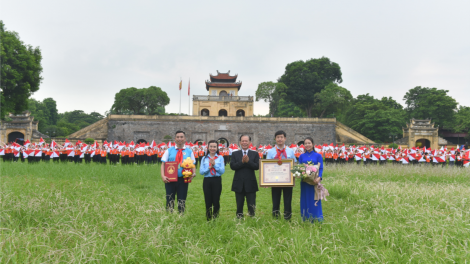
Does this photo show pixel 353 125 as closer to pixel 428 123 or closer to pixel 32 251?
pixel 428 123

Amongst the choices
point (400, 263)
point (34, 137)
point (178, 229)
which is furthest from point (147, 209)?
point (34, 137)

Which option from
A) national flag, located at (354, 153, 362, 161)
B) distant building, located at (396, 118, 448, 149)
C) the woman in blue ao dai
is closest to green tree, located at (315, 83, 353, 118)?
distant building, located at (396, 118, 448, 149)

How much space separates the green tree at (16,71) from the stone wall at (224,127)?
1636 centimetres

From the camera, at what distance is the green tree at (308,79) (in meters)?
43.7

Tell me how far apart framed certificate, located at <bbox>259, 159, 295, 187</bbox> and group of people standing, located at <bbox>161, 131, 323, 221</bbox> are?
11cm

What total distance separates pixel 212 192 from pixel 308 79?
41.8m

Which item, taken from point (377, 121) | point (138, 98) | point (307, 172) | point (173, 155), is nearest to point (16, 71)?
point (173, 155)

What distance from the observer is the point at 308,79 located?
4350 centimetres

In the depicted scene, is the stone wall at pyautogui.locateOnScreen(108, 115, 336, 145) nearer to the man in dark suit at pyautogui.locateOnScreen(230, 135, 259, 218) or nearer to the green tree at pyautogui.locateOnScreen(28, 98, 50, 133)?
the green tree at pyautogui.locateOnScreen(28, 98, 50, 133)

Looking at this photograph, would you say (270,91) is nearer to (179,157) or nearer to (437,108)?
(437,108)

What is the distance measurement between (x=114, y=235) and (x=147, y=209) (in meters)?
1.01

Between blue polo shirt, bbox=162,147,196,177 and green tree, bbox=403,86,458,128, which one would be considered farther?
green tree, bbox=403,86,458,128

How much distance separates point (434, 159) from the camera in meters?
16.0

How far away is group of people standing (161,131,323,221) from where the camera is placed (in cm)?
431
